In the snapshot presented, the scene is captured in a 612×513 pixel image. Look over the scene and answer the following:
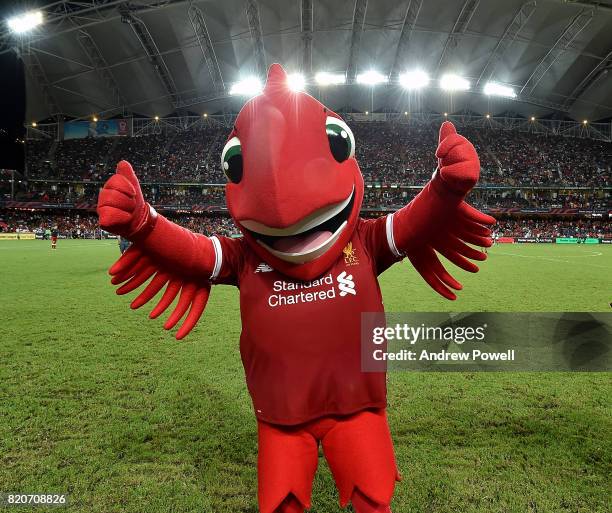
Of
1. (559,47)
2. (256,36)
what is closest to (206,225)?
(256,36)

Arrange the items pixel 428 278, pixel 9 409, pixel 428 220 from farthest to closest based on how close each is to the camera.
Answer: pixel 9 409
pixel 428 278
pixel 428 220

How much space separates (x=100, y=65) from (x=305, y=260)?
110ft

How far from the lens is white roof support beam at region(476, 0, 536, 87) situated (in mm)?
24558

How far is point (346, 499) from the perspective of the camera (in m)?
1.62

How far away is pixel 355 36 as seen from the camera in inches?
1078

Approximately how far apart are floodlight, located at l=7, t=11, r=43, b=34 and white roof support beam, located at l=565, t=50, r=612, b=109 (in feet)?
116

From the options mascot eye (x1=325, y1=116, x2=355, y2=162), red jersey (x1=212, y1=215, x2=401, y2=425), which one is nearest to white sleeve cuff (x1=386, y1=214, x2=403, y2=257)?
red jersey (x1=212, y1=215, x2=401, y2=425)

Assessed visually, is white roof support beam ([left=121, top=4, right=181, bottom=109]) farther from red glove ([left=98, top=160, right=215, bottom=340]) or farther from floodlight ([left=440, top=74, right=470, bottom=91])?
red glove ([left=98, top=160, right=215, bottom=340])

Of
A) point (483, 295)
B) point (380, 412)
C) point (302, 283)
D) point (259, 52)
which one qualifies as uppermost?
point (259, 52)

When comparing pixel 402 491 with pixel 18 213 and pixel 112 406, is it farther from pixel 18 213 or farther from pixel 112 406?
pixel 18 213

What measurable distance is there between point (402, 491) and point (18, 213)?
47739mm

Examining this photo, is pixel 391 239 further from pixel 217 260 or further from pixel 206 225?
pixel 206 225

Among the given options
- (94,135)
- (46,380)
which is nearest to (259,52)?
(94,135)

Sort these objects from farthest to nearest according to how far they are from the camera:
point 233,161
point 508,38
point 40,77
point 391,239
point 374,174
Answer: point 374,174 → point 40,77 → point 508,38 → point 391,239 → point 233,161
